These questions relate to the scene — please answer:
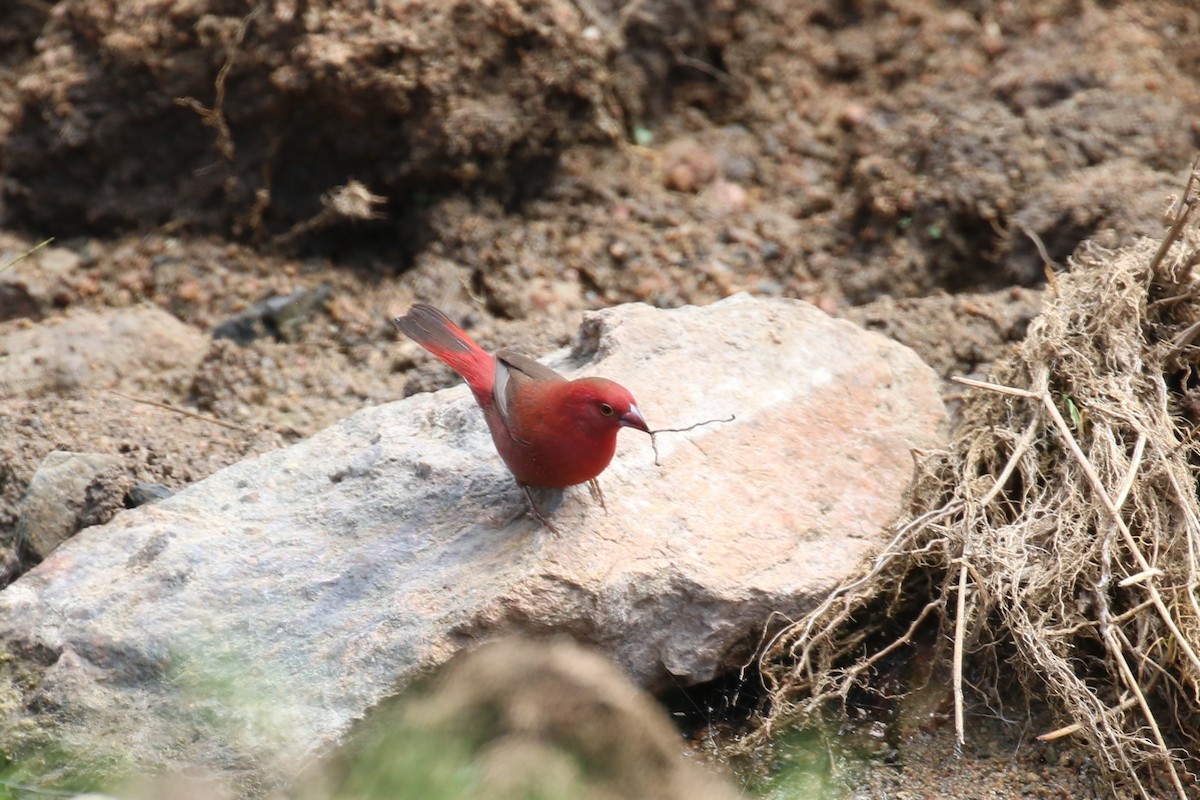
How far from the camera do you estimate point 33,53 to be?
19.4 feet

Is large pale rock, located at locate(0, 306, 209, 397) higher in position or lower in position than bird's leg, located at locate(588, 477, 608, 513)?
lower

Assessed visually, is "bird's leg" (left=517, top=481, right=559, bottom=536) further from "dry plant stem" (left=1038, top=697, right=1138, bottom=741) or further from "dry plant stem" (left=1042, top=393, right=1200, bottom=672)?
"dry plant stem" (left=1042, top=393, right=1200, bottom=672)

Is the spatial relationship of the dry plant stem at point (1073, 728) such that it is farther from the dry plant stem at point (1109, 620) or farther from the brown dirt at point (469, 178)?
the brown dirt at point (469, 178)

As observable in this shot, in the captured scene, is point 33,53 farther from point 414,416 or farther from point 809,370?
point 809,370

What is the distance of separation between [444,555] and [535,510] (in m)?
0.27

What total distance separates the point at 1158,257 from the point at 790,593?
1.56 m

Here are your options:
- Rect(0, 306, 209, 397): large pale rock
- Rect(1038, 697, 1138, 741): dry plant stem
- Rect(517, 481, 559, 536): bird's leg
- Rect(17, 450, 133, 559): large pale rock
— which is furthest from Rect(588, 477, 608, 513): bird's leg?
Rect(0, 306, 209, 397): large pale rock

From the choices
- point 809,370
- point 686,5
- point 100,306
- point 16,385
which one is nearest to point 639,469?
point 809,370

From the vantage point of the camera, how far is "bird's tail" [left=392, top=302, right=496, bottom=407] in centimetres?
360

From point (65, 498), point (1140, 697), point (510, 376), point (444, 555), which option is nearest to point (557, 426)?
point (510, 376)

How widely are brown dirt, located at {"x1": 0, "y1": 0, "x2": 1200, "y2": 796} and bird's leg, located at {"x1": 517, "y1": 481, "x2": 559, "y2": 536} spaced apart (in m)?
1.31

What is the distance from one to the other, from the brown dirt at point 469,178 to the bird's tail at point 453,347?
88 cm

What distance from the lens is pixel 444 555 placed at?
133 inches

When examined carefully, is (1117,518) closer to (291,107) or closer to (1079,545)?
(1079,545)
